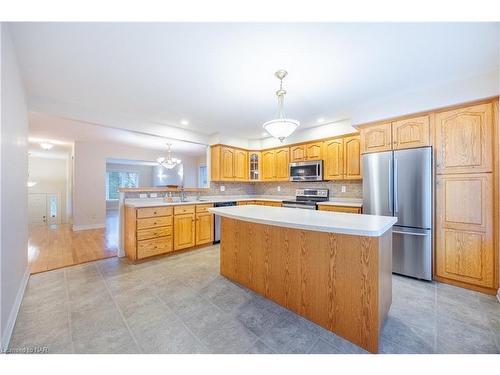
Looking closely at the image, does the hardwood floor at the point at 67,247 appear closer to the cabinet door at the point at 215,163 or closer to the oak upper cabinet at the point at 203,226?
the oak upper cabinet at the point at 203,226

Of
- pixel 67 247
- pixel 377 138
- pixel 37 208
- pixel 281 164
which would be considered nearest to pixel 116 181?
pixel 37 208

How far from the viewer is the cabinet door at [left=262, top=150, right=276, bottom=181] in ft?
16.6

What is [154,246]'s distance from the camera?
330 cm

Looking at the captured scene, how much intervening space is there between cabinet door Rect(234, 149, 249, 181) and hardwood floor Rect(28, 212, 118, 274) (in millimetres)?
2907

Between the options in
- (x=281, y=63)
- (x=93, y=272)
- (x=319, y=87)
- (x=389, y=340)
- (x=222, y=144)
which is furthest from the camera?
(x=222, y=144)

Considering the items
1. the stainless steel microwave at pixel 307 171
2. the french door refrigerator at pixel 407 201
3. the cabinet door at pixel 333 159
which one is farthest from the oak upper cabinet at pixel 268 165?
the french door refrigerator at pixel 407 201

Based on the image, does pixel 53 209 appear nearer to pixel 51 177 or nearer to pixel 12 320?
pixel 51 177

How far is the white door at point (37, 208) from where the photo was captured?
250 inches

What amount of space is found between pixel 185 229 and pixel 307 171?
2672mm

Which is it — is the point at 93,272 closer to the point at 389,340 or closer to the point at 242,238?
the point at 242,238

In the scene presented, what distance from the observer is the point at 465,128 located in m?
2.36

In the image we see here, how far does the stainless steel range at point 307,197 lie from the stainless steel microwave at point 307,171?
33cm
